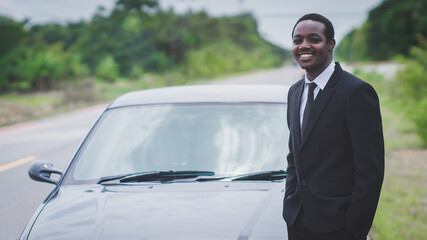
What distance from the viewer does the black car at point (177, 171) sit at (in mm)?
2180

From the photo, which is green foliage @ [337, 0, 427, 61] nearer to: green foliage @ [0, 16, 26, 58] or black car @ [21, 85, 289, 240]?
green foliage @ [0, 16, 26, 58]

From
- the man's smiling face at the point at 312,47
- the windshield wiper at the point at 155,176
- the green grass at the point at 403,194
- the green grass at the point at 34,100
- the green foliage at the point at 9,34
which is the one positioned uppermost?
the green foliage at the point at 9,34

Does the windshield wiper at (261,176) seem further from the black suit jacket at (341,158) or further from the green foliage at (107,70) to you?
the green foliage at (107,70)

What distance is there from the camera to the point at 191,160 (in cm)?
318

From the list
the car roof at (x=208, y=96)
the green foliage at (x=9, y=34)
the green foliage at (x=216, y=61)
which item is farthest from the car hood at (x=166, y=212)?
the green foliage at (x=216, y=61)

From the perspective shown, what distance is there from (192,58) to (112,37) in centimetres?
922

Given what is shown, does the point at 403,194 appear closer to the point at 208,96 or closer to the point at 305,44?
the point at 208,96

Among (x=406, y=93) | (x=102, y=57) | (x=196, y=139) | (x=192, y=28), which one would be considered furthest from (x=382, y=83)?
(x=192, y=28)

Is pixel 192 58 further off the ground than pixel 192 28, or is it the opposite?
pixel 192 28

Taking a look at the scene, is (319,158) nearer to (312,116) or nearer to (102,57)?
(312,116)

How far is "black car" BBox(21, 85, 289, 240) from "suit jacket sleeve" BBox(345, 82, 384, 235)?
475mm

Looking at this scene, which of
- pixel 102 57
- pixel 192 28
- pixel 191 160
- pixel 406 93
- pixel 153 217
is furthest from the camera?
pixel 192 28

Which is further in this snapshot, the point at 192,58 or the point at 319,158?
the point at 192,58

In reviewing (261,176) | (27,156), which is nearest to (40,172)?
(261,176)
